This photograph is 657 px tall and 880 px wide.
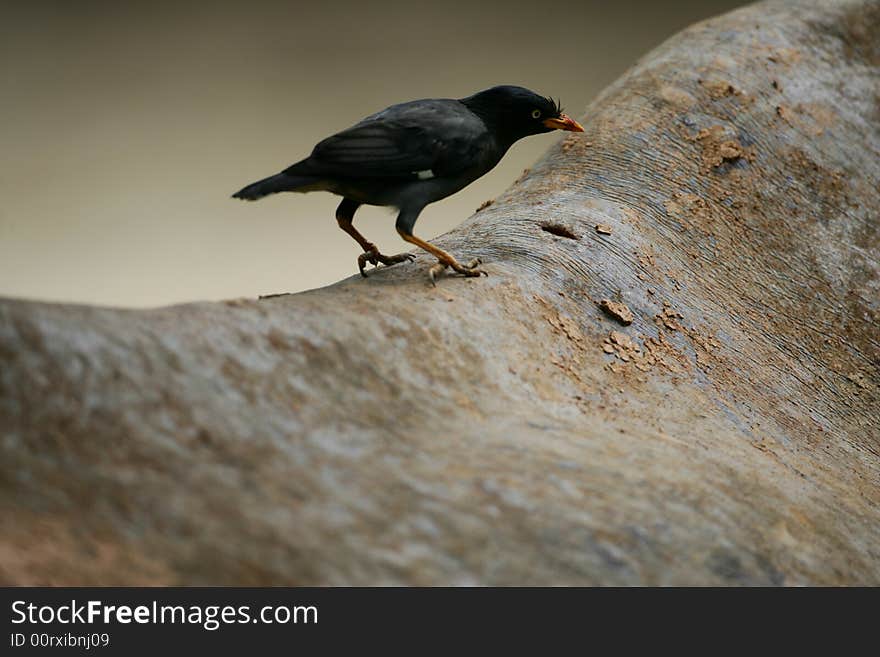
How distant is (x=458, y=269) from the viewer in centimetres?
357

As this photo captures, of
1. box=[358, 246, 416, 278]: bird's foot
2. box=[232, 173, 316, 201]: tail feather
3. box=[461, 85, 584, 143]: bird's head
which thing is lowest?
box=[232, 173, 316, 201]: tail feather

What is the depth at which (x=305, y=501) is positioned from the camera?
96.1 inches

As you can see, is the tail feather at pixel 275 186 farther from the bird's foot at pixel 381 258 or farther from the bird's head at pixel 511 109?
A: the bird's head at pixel 511 109

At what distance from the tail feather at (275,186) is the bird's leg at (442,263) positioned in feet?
1.28

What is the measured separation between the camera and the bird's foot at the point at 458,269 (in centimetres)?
354

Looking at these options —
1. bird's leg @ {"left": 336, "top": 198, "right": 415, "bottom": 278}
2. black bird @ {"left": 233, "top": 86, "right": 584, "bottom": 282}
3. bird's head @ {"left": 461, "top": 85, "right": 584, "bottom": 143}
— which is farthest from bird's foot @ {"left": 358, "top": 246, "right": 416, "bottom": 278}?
bird's head @ {"left": 461, "top": 85, "right": 584, "bottom": 143}

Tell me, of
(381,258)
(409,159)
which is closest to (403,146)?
(409,159)

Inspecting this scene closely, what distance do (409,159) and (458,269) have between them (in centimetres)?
45

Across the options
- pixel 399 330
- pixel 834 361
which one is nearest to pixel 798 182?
pixel 834 361

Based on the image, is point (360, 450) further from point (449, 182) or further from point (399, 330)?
point (449, 182)

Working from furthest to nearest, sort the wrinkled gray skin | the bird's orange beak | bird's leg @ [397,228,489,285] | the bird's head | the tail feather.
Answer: the bird's orange beak < the bird's head < bird's leg @ [397,228,489,285] < the tail feather < the wrinkled gray skin

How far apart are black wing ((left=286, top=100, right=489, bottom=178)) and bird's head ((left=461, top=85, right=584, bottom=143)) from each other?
142mm

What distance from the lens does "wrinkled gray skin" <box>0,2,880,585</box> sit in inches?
93.1

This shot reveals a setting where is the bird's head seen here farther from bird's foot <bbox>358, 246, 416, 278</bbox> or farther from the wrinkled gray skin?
bird's foot <bbox>358, 246, 416, 278</bbox>
